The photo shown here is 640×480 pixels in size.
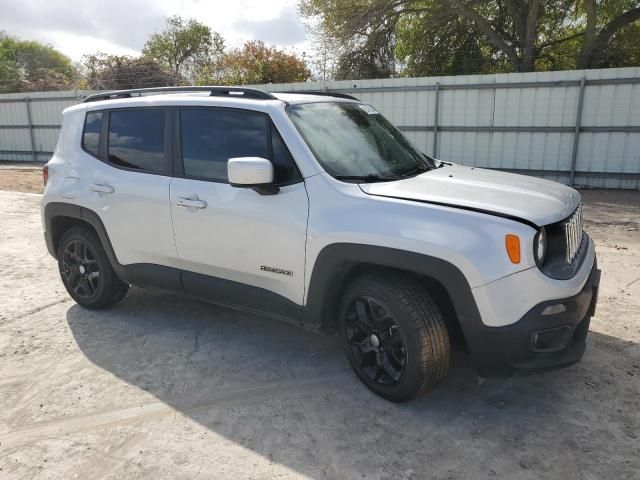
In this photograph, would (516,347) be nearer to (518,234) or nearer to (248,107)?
(518,234)

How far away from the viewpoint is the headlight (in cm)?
271

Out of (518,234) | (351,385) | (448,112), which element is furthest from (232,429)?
(448,112)

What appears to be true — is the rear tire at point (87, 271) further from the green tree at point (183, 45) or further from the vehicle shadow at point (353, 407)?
the green tree at point (183, 45)

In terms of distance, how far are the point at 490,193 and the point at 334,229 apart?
941 mm

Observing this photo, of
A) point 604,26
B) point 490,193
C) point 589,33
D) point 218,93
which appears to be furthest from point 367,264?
point 604,26

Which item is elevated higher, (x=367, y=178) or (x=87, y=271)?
(x=367, y=178)

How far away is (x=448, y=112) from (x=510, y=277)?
10382 mm

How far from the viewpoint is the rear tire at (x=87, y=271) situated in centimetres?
452

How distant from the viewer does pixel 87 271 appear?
4.65 metres

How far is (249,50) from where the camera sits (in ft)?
83.3

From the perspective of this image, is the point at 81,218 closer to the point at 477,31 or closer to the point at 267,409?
the point at 267,409

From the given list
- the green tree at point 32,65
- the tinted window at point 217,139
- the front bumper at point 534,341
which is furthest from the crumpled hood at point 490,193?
the green tree at point 32,65

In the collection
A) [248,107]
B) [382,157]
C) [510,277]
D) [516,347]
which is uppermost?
[248,107]

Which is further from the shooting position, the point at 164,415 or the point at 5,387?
the point at 5,387
